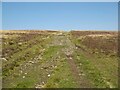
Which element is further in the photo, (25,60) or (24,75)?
(25,60)

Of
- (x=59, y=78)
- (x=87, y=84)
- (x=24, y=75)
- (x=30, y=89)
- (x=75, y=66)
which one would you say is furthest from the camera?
(x=75, y=66)

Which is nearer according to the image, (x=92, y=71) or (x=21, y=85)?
(x=21, y=85)

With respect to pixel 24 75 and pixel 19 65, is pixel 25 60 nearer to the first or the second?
pixel 19 65

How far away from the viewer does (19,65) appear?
2692cm

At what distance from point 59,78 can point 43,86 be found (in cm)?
262

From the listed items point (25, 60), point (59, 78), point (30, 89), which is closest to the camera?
point (30, 89)

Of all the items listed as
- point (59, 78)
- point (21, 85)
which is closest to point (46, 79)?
point (59, 78)

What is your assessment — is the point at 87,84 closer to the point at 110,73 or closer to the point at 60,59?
the point at 110,73

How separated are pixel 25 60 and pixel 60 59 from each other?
3.83m

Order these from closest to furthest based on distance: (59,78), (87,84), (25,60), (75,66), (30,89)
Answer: (30,89), (87,84), (59,78), (75,66), (25,60)

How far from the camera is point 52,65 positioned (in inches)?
1058

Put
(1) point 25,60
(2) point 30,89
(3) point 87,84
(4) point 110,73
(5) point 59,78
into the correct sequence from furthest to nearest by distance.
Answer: (1) point 25,60, (4) point 110,73, (5) point 59,78, (3) point 87,84, (2) point 30,89

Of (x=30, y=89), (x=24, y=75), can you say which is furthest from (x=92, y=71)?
(x=30, y=89)

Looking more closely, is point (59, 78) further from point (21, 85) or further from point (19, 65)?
point (19, 65)
